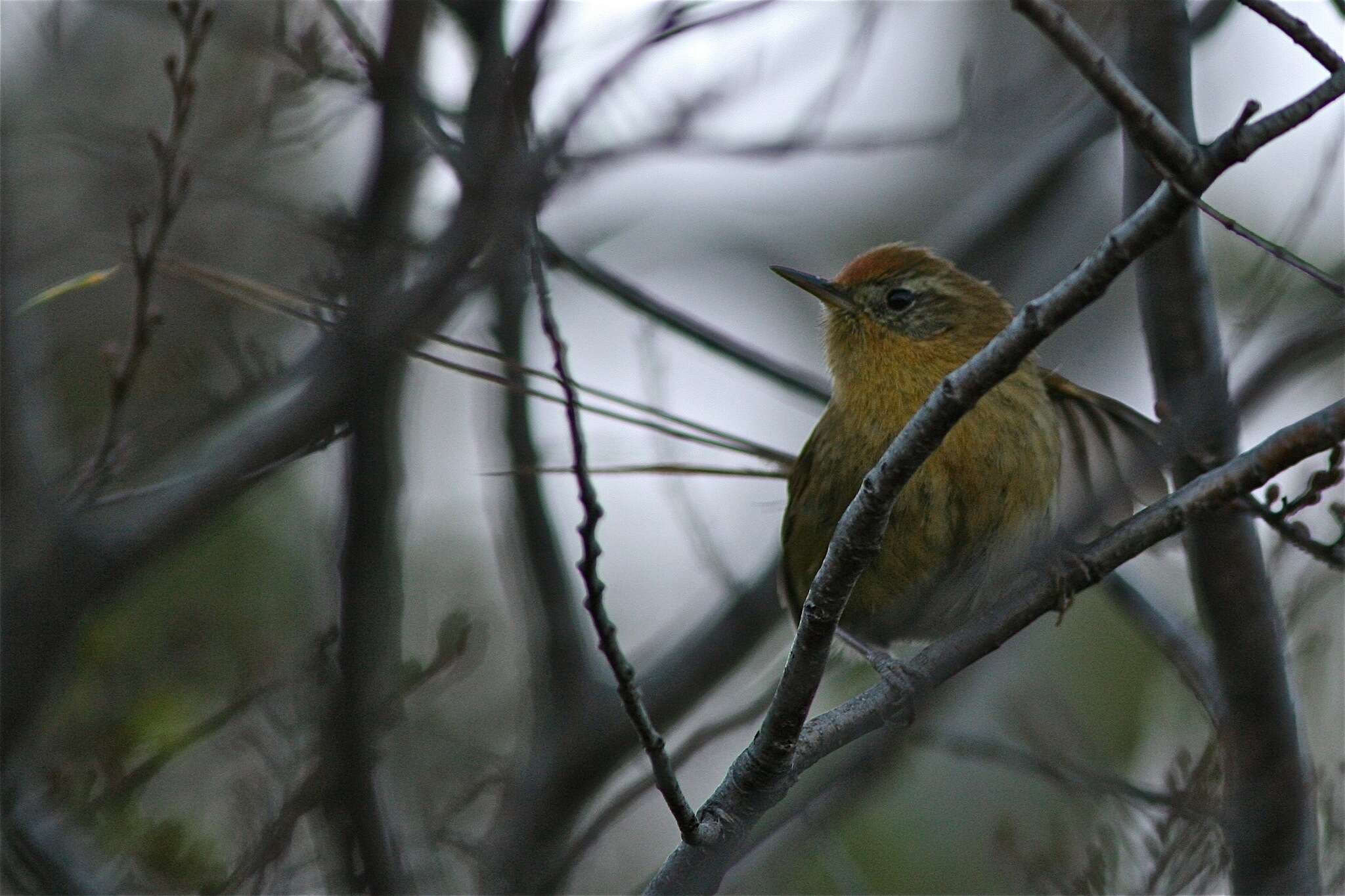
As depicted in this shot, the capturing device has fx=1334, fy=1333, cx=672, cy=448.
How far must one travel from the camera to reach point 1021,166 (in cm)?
709

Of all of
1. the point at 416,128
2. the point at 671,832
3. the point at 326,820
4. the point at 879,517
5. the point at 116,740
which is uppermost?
the point at 416,128

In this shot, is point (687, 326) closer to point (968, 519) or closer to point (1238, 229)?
point (968, 519)

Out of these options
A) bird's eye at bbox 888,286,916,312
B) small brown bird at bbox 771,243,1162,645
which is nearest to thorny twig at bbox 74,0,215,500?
small brown bird at bbox 771,243,1162,645

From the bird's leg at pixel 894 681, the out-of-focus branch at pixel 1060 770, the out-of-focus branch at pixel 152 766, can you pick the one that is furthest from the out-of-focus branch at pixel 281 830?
the out-of-focus branch at pixel 1060 770

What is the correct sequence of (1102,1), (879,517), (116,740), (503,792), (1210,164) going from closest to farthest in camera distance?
(1210,164)
(879,517)
(116,740)
(503,792)
(1102,1)

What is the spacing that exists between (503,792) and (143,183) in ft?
10.4

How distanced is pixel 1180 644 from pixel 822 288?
2033 millimetres

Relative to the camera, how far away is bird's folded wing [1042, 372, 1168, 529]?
5.01 m

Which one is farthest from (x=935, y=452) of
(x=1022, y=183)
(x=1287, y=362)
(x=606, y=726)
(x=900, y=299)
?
(x=1022, y=183)

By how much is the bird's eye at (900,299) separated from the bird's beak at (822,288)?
148 mm

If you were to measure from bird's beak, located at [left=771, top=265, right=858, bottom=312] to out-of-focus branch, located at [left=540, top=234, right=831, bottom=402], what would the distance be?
614 millimetres

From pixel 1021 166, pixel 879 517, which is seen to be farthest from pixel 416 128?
pixel 1021 166

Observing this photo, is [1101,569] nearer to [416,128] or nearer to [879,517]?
[879,517]

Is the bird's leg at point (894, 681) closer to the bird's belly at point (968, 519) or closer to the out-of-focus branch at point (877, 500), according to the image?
the bird's belly at point (968, 519)
